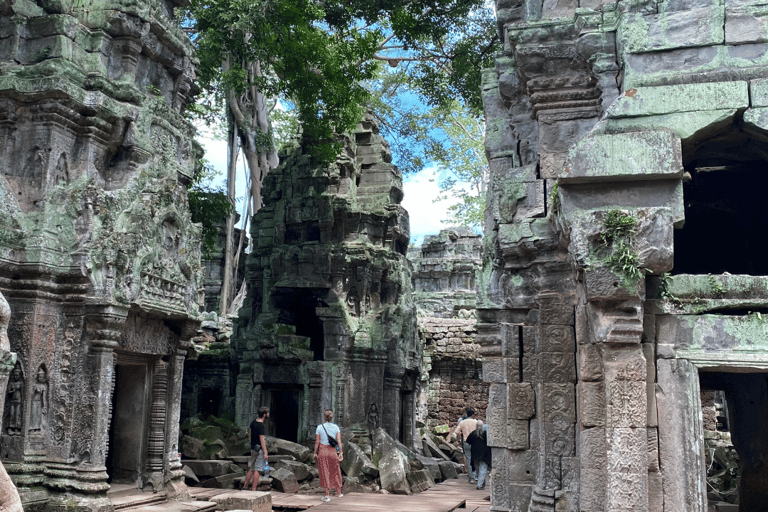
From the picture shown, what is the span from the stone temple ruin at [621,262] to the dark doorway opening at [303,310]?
932 cm

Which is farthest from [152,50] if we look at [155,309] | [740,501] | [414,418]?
[414,418]

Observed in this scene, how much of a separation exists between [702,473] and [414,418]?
12.4m

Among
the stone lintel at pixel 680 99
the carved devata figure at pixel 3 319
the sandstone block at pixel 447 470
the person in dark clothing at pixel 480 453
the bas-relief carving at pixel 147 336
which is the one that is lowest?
the sandstone block at pixel 447 470

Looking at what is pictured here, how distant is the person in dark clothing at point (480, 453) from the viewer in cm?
1291

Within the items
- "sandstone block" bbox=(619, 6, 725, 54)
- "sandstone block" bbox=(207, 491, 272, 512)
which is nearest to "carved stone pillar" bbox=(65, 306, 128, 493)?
"sandstone block" bbox=(207, 491, 272, 512)

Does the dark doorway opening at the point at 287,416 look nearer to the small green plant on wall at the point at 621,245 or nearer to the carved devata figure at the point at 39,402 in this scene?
the carved devata figure at the point at 39,402

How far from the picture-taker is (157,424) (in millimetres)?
9844

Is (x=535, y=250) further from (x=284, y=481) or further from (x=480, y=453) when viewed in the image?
(x=480, y=453)

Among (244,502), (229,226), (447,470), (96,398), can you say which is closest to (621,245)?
(244,502)

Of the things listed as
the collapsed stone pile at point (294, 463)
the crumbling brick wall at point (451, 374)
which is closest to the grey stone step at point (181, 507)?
the collapsed stone pile at point (294, 463)

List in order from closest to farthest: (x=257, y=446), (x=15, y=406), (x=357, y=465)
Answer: (x=15, y=406), (x=257, y=446), (x=357, y=465)

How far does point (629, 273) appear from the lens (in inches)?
191

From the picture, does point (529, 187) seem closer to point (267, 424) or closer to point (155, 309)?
Result: point (155, 309)

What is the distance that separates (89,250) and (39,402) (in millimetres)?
1753
